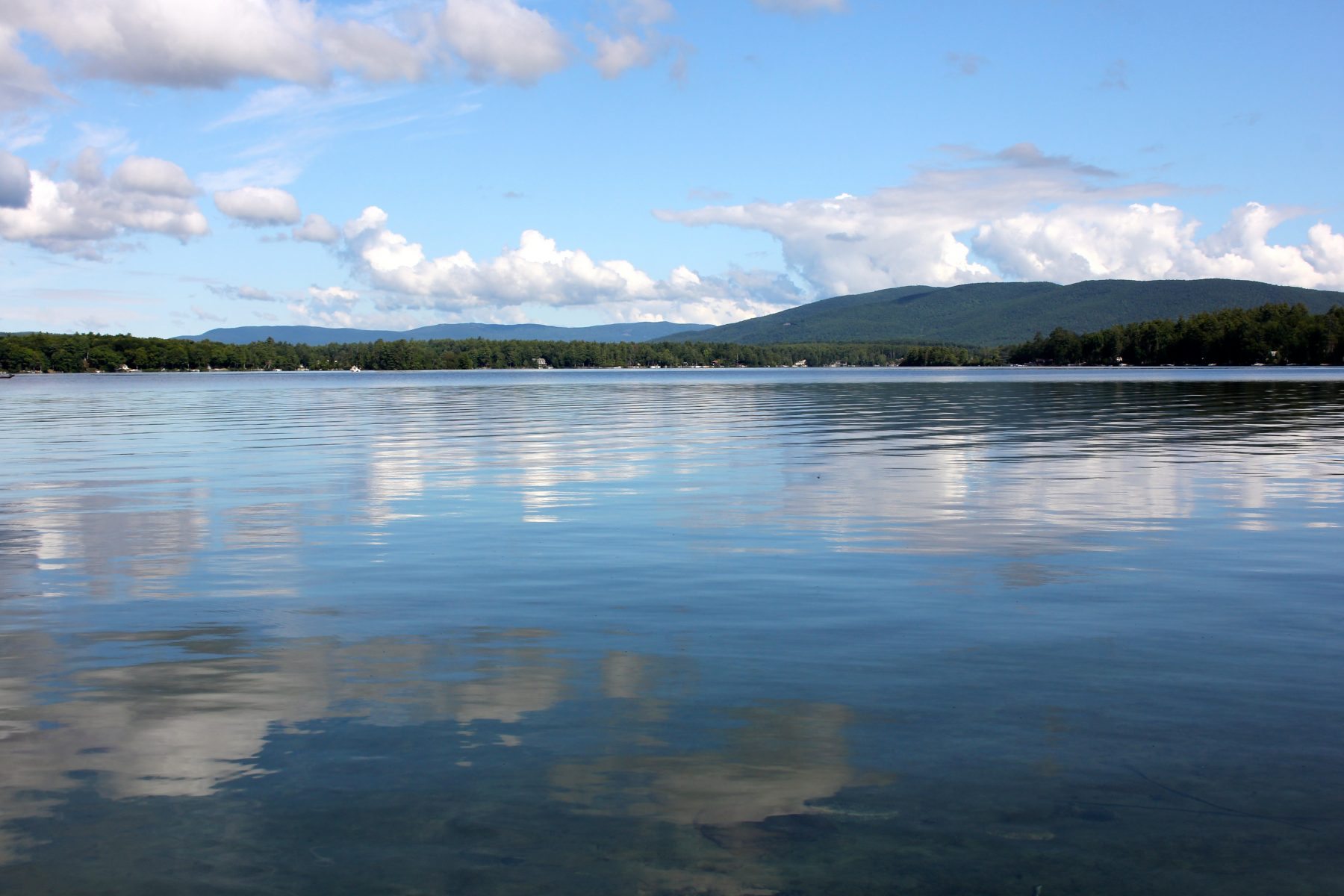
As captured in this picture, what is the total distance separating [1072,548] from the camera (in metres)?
16.5

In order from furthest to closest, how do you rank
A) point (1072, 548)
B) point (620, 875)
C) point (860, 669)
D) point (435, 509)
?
point (435, 509)
point (1072, 548)
point (860, 669)
point (620, 875)

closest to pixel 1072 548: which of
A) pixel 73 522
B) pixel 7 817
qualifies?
pixel 7 817

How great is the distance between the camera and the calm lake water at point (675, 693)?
6535 mm

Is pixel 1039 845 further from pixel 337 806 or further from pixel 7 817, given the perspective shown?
pixel 7 817

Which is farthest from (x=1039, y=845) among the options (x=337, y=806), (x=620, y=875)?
(x=337, y=806)

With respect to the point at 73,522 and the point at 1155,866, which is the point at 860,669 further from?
the point at 73,522

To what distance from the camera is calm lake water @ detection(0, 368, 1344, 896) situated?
6.54 m

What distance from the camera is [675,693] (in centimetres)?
940

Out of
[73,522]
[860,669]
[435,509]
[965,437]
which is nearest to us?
[860,669]

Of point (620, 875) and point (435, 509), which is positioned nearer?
point (620, 875)

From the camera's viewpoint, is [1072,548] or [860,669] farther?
[1072,548]

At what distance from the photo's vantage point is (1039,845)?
259 inches

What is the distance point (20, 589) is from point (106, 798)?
7.96 meters

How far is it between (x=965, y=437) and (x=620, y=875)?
35.6 m
